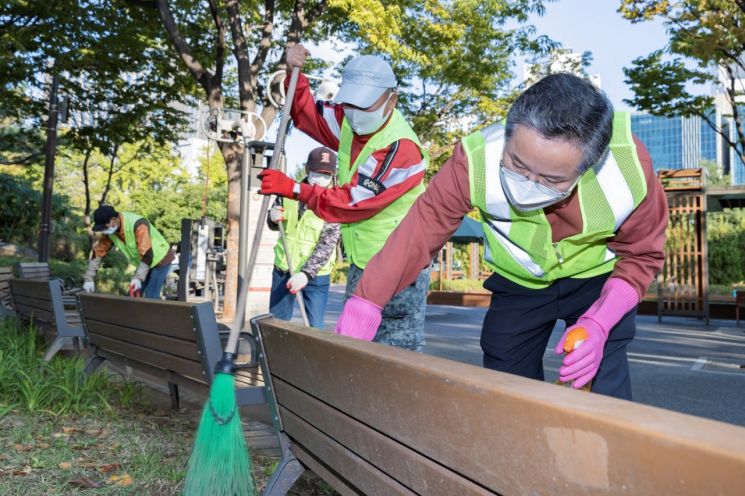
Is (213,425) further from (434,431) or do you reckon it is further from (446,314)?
(446,314)

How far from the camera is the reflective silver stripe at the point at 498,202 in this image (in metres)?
2.08

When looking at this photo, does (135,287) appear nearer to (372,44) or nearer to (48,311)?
(48,311)

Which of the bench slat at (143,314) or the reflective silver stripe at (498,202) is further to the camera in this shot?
the bench slat at (143,314)

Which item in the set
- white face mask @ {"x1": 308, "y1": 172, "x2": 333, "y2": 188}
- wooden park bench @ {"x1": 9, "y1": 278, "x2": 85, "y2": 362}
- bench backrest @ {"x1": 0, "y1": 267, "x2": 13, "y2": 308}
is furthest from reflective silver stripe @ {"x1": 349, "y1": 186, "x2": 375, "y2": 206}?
bench backrest @ {"x1": 0, "y1": 267, "x2": 13, "y2": 308}

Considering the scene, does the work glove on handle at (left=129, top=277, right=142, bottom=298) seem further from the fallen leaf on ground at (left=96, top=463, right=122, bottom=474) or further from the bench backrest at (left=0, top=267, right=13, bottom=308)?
the fallen leaf on ground at (left=96, top=463, right=122, bottom=474)

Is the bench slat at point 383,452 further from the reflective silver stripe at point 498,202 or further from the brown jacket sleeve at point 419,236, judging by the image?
the reflective silver stripe at point 498,202

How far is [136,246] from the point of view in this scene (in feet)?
24.3

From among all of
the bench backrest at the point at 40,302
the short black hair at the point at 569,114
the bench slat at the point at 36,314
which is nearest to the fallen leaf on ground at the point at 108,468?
the short black hair at the point at 569,114

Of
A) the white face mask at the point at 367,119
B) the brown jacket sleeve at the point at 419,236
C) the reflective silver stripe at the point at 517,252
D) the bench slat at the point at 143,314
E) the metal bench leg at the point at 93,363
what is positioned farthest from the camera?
the metal bench leg at the point at 93,363

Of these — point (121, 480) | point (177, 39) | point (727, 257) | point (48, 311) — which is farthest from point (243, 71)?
point (727, 257)

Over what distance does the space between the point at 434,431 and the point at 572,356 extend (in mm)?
713

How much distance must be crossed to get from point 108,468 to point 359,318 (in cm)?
200

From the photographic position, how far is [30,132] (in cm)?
1614

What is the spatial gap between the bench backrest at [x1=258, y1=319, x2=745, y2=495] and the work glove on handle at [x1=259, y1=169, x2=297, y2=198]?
119 centimetres
